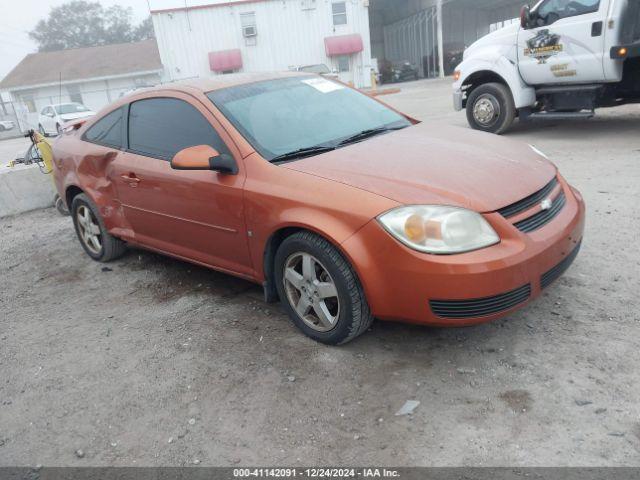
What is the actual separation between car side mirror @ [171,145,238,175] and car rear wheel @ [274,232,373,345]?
620 millimetres

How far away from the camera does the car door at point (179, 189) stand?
11.0 ft

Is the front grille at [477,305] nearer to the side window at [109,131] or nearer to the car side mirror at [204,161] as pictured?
the car side mirror at [204,161]

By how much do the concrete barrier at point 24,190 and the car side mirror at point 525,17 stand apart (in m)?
7.13

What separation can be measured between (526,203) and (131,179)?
284cm

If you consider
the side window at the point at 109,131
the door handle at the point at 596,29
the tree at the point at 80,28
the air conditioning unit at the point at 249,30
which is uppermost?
the tree at the point at 80,28

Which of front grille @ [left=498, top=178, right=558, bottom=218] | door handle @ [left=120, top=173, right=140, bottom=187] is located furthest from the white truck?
door handle @ [left=120, top=173, right=140, bottom=187]

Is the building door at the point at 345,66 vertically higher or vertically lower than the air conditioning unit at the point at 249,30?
lower

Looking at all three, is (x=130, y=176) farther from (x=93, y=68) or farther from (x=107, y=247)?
(x=93, y=68)

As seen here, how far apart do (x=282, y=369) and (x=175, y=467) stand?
0.80m

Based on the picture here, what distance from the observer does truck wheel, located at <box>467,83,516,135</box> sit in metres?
8.30

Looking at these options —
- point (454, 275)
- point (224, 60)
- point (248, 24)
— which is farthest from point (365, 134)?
point (248, 24)

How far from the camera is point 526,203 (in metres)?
2.82

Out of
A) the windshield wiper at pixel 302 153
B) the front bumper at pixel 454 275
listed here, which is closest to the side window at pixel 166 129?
the windshield wiper at pixel 302 153

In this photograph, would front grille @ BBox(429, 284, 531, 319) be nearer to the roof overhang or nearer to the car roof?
the car roof
